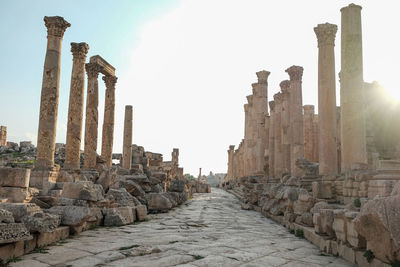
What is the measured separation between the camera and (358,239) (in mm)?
4621

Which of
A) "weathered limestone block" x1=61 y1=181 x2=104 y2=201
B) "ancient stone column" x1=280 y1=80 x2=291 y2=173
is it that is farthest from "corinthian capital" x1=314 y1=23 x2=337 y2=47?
"weathered limestone block" x1=61 y1=181 x2=104 y2=201

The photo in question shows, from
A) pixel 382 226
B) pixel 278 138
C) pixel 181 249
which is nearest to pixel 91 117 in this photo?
pixel 278 138

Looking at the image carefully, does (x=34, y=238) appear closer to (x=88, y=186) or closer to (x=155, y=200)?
(x=88, y=186)

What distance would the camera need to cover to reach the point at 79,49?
17391 mm

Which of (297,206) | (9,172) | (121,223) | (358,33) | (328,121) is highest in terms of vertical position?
(358,33)

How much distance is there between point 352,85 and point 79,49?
1341 cm

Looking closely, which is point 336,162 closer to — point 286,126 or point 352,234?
point 286,126

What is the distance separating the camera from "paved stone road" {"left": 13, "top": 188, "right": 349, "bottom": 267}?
15.6 ft

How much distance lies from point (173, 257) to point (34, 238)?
2.31 m

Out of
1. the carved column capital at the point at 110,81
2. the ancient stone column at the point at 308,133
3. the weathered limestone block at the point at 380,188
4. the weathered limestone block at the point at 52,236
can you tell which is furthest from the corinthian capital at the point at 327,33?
the ancient stone column at the point at 308,133

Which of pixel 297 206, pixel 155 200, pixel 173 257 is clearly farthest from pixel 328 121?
pixel 173 257

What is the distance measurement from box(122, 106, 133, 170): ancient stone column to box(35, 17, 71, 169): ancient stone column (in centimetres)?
962

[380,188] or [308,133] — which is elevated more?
[308,133]

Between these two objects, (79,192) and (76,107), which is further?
(76,107)
